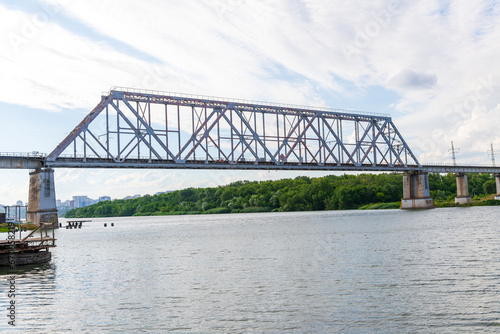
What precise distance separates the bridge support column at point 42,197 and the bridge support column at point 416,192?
103 meters

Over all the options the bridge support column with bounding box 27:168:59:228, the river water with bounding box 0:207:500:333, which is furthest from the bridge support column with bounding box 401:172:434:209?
the river water with bounding box 0:207:500:333

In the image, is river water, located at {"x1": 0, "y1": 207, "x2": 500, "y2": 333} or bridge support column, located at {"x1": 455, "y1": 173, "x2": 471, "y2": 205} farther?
bridge support column, located at {"x1": 455, "y1": 173, "x2": 471, "y2": 205}

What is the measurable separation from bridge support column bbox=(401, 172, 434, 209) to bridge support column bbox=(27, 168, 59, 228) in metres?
103

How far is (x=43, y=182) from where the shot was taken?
90125 millimetres

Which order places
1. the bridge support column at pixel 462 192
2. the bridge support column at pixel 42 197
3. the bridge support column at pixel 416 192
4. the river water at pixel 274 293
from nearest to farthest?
the river water at pixel 274 293 → the bridge support column at pixel 42 197 → the bridge support column at pixel 416 192 → the bridge support column at pixel 462 192

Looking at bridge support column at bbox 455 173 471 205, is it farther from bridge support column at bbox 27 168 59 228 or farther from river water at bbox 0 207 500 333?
river water at bbox 0 207 500 333

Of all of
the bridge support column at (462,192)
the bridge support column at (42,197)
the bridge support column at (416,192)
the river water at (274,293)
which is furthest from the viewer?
the bridge support column at (462,192)

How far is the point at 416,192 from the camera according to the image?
153 meters

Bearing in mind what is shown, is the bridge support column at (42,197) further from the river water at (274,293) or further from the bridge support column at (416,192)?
the bridge support column at (416,192)

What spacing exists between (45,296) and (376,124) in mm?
139760

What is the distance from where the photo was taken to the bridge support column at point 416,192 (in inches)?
5797

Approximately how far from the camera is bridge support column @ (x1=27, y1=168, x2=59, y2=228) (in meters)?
86.9

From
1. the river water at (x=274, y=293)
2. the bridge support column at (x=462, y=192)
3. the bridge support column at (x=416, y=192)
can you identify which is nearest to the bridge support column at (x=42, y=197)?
the river water at (x=274, y=293)

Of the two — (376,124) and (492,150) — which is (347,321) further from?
(492,150)
